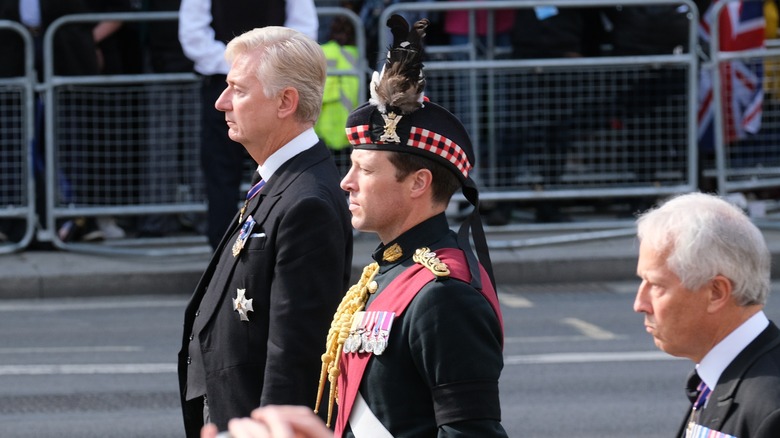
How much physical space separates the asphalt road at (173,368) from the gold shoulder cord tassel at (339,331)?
3.36 m

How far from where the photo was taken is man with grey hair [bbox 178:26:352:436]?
13.0 feet

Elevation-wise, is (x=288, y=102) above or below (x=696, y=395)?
above

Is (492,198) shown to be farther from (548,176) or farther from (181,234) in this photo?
(181,234)

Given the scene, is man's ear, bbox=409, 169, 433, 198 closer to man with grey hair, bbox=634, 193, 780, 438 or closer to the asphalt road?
man with grey hair, bbox=634, 193, 780, 438

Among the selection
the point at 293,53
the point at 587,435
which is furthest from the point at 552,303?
the point at 293,53

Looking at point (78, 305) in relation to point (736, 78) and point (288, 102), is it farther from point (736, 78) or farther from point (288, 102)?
point (288, 102)

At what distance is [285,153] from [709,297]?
158 cm

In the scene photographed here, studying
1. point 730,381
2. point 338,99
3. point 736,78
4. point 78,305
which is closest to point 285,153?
point 730,381

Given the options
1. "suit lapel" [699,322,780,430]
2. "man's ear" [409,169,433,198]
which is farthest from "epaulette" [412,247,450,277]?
"suit lapel" [699,322,780,430]

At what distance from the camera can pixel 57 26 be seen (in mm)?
10688

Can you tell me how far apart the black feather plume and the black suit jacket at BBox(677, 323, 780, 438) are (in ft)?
3.42

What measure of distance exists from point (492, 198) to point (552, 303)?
167cm

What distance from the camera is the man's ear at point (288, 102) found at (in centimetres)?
423

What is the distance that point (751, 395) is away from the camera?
2941 mm
